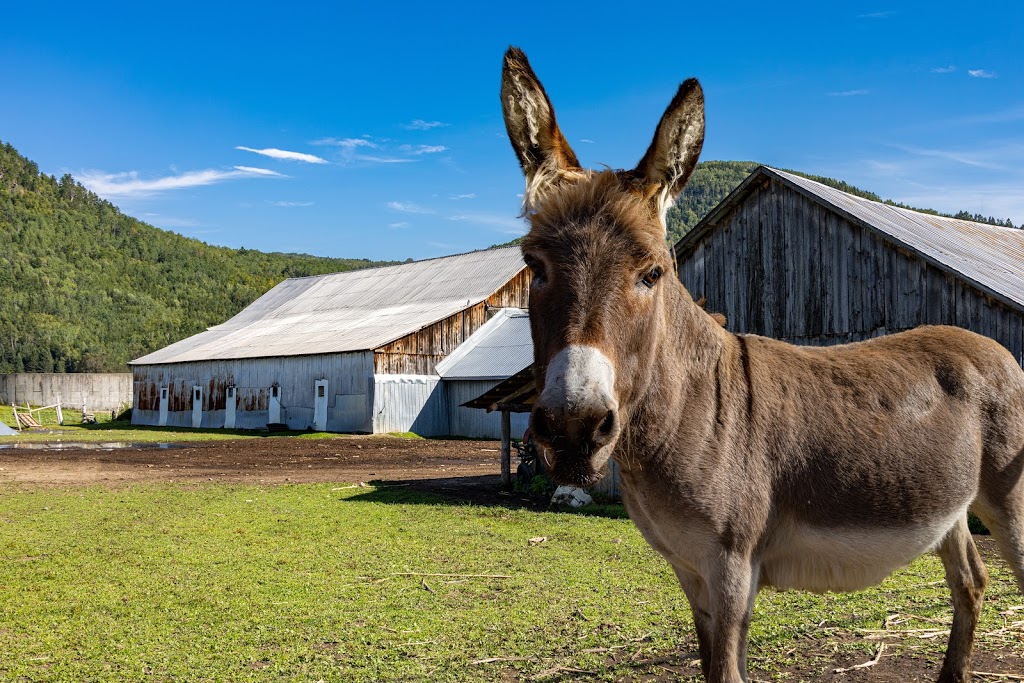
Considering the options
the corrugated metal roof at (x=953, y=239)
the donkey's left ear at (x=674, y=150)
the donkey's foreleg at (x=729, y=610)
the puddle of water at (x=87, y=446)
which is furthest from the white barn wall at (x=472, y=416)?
the donkey's left ear at (x=674, y=150)

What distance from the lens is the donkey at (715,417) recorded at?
2949 millimetres

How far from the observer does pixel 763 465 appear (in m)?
3.48

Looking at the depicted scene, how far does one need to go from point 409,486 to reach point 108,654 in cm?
1153

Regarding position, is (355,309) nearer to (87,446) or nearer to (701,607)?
(87,446)

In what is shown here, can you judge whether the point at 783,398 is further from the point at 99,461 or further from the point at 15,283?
the point at 15,283

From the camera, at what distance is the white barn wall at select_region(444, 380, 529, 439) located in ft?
120

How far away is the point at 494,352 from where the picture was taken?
39531 mm

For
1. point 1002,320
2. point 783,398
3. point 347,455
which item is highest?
point 1002,320

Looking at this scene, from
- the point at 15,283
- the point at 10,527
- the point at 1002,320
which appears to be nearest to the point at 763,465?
the point at 1002,320

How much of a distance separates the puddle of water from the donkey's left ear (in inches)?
1182

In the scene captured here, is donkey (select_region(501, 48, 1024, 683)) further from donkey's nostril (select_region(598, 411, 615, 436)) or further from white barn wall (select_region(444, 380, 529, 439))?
white barn wall (select_region(444, 380, 529, 439))

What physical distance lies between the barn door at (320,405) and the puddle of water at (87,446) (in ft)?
27.3

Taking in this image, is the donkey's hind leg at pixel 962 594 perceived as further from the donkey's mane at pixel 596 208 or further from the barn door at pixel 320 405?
the barn door at pixel 320 405

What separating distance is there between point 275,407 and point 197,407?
7379 mm
